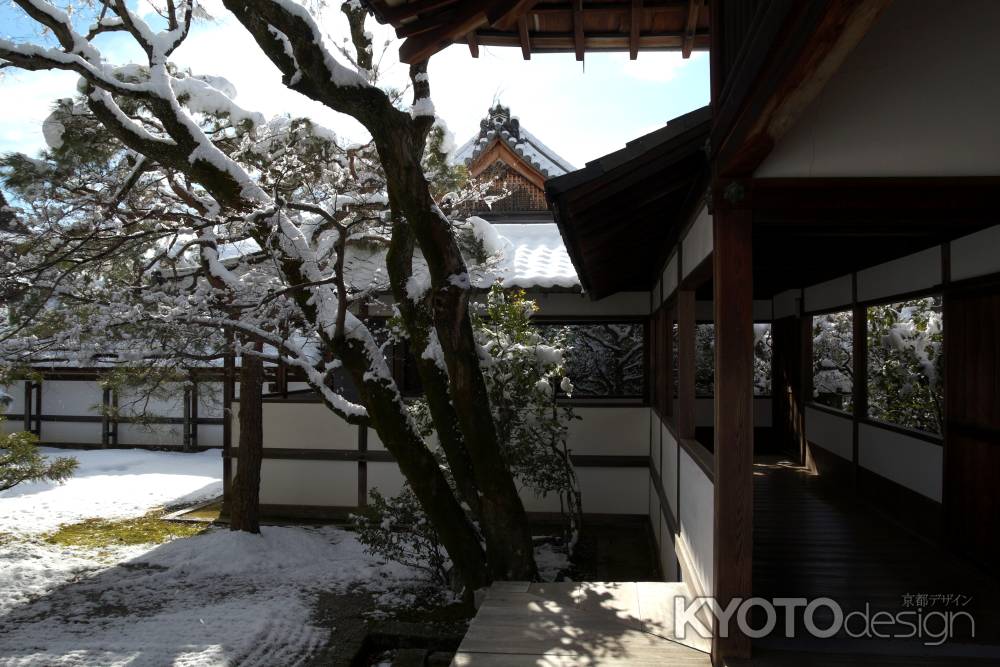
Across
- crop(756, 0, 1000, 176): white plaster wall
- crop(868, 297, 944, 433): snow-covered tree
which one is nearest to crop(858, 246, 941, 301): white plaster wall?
crop(868, 297, 944, 433): snow-covered tree

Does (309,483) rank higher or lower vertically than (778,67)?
lower

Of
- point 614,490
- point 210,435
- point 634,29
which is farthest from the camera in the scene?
point 210,435

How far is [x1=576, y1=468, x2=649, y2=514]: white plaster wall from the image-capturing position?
904 cm

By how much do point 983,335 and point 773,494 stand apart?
8.93ft

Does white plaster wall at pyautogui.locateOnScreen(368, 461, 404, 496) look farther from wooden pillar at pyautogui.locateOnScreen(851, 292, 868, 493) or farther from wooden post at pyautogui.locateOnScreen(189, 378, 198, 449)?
wooden post at pyautogui.locateOnScreen(189, 378, 198, 449)

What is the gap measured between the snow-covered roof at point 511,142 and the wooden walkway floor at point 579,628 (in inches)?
372

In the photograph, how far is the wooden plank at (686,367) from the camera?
5254 millimetres

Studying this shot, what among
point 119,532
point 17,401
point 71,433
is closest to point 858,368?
point 119,532

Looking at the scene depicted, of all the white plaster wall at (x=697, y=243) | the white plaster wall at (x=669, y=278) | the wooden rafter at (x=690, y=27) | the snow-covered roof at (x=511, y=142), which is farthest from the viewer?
the snow-covered roof at (x=511, y=142)

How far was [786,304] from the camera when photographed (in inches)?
348

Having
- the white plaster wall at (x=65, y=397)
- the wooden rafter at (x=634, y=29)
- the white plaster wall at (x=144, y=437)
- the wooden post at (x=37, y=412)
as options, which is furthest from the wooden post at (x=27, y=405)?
the wooden rafter at (x=634, y=29)

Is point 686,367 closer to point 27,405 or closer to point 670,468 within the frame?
point 670,468

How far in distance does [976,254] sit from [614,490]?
5.52 meters

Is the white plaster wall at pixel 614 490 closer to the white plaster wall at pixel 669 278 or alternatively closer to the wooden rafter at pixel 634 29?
the white plaster wall at pixel 669 278
